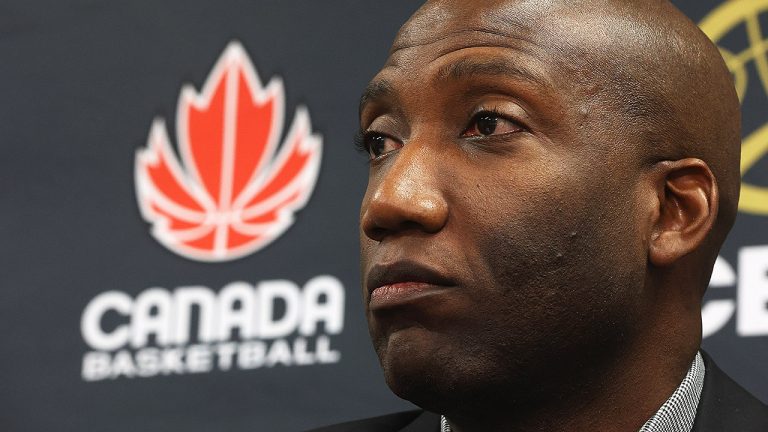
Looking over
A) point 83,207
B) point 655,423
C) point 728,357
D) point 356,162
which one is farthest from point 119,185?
point 655,423

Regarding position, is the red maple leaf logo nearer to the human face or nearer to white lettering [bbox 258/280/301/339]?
white lettering [bbox 258/280/301/339]

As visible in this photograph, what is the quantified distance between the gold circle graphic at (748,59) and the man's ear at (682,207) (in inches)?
21.2

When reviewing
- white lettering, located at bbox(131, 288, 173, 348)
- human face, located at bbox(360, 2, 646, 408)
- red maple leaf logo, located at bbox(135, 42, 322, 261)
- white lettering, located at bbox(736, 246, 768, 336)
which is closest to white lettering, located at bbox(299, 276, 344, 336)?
red maple leaf logo, located at bbox(135, 42, 322, 261)

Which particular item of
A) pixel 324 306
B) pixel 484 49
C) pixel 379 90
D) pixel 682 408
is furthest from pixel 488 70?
pixel 324 306

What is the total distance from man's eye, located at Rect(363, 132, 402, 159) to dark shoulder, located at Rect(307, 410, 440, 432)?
0.35m

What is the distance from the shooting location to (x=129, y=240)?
2398 millimetres

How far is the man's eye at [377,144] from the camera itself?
1.49m

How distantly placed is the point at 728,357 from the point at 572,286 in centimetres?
67

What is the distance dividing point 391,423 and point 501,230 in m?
0.44

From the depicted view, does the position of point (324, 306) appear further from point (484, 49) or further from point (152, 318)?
point (484, 49)

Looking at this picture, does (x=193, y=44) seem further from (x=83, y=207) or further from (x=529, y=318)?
(x=529, y=318)

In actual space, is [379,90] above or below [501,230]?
above

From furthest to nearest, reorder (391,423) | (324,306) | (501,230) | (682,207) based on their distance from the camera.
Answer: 1. (324,306)
2. (391,423)
3. (682,207)
4. (501,230)

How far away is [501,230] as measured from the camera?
1.34m
